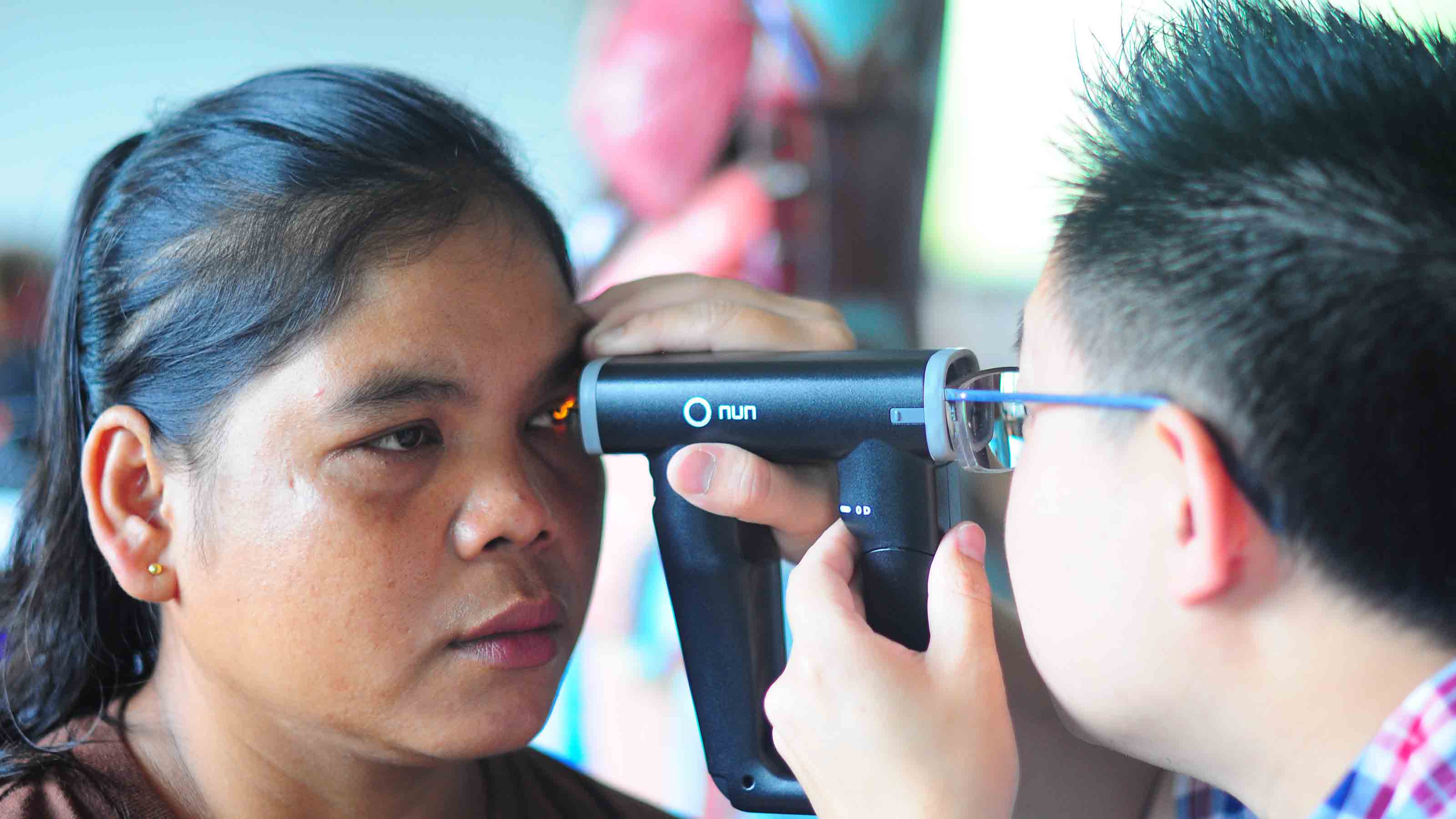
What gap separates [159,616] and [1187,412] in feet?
2.78

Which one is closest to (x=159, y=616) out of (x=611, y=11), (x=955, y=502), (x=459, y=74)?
(x=955, y=502)

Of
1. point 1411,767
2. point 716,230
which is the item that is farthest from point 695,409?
point 716,230

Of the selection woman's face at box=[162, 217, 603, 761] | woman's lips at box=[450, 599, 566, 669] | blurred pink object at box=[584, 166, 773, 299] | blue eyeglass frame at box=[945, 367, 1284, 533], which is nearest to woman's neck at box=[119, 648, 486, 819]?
woman's face at box=[162, 217, 603, 761]

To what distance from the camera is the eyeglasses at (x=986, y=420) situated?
2.71 ft

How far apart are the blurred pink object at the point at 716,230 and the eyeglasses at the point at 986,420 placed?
3.13ft

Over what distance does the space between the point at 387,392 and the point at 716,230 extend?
100 cm

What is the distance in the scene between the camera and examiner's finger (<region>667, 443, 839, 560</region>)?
2.95 feet

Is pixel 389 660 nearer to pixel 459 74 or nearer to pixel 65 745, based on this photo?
pixel 65 745

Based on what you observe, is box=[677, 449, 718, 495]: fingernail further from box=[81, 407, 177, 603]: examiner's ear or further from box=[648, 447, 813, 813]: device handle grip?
box=[81, 407, 177, 603]: examiner's ear

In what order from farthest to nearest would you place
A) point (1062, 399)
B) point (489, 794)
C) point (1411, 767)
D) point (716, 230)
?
point (716, 230) < point (489, 794) < point (1062, 399) < point (1411, 767)

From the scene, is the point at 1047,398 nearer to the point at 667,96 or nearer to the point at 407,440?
the point at 407,440

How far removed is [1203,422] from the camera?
66 cm

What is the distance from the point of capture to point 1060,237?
77 centimetres

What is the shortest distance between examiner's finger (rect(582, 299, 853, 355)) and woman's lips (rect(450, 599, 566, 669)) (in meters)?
0.21
